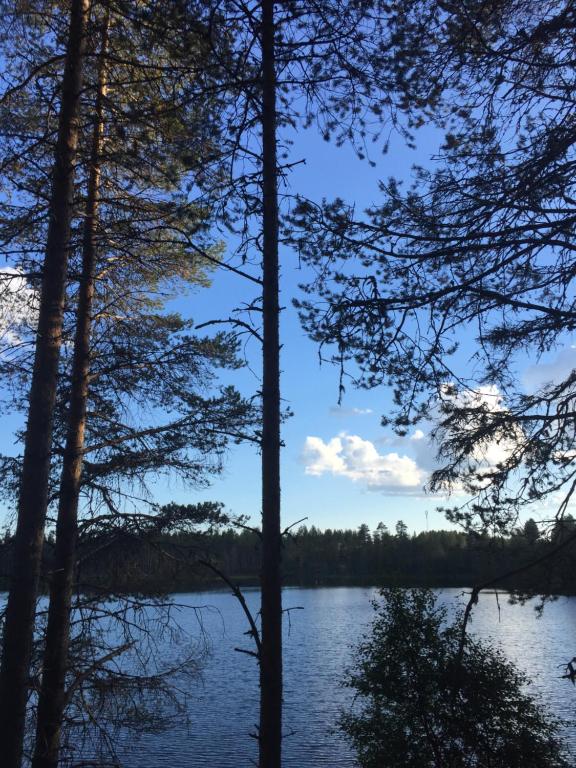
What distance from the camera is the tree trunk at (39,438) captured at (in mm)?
4320

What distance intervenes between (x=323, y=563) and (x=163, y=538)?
241ft

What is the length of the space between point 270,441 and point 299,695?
60.1 ft

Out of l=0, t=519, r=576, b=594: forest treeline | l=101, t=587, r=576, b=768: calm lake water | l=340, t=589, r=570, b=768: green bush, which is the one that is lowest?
l=101, t=587, r=576, b=768: calm lake water

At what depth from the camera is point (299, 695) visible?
20203 millimetres

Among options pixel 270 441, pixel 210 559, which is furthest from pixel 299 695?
pixel 270 441

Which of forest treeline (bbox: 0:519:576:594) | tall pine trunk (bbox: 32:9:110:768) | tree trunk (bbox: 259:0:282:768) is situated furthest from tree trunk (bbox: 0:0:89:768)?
tree trunk (bbox: 259:0:282:768)

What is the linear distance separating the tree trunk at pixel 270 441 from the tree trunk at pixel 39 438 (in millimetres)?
1593

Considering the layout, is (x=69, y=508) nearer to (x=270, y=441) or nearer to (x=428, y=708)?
(x=270, y=441)

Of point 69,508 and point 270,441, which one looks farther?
point 69,508

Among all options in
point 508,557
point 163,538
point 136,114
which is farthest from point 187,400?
point 508,557

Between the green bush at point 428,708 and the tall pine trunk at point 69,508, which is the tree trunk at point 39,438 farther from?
the green bush at point 428,708

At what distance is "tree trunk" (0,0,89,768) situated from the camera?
14.2 feet

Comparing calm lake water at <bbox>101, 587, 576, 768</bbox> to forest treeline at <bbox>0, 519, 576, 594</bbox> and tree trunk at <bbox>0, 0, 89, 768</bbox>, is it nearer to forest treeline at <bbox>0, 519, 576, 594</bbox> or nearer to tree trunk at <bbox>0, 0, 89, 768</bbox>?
forest treeline at <bbox>0, 519, 576, 594</bbox>

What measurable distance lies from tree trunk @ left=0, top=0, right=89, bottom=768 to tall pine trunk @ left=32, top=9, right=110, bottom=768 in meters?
0.27
